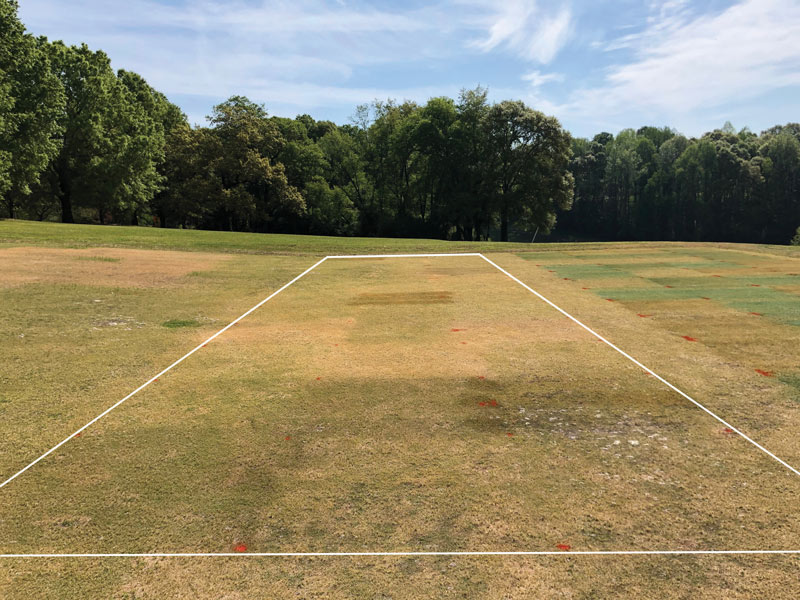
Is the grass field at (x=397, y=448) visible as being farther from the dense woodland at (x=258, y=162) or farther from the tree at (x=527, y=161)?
the tree at (x=527, y=161)

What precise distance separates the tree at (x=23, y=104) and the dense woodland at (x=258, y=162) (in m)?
0.09

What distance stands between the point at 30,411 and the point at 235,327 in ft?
15.8

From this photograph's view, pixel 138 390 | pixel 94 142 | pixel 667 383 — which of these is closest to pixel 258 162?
pixel 94 142

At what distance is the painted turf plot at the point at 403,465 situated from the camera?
4.52 meters

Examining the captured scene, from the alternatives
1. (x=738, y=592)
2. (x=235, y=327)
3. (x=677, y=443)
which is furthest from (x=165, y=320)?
(x=738, y=592)

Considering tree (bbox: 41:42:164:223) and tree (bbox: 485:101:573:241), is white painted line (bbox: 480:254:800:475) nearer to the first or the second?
tree (bbox: 41:42:164:223)

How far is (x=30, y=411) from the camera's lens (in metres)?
6.87

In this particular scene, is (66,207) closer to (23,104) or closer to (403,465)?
Result: (23,104)

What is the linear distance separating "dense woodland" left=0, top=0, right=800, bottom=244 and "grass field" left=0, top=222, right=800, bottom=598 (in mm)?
31840

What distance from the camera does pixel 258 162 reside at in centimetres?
5125

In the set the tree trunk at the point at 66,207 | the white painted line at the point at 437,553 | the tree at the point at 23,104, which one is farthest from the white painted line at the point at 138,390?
the tree trunk at the point at 66,207

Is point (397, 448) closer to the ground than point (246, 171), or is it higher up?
closer to the ground

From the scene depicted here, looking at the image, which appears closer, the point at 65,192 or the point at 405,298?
the point at 405,298

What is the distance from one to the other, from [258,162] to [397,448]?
49434mm
